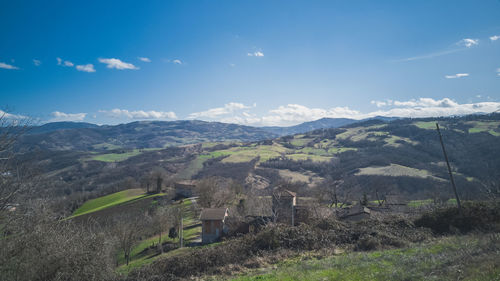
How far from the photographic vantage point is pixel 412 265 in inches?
433

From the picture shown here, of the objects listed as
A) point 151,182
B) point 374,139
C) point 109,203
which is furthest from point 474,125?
point 109,203

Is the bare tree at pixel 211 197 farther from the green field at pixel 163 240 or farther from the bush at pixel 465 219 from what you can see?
the bush at pixel 465 219

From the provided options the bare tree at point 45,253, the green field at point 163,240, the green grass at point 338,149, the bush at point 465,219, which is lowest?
the green field at point 163,240

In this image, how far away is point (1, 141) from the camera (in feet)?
32.5

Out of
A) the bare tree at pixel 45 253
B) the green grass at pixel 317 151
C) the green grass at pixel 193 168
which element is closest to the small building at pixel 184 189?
the green grass at pixel 193 168

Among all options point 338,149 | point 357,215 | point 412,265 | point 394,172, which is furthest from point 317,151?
point 412,265

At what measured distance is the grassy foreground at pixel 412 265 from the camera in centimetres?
888

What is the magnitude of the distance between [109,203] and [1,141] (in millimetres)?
71949

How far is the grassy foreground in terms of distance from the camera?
8883mm

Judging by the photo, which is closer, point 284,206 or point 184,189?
point 284,206

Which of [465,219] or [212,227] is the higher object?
[465,219]

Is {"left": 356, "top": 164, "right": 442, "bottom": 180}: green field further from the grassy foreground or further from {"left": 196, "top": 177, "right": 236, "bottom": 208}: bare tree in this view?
the grassy foreground

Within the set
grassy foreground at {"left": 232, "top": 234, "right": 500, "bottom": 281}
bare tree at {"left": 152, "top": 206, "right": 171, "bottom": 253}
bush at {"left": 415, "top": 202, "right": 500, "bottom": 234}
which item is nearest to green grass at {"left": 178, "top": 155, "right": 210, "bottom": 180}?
bare tree at {"left": 152, "top": 206, "right": 171, "bottom": 253}

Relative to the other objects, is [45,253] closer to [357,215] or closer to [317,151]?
[357,215]
